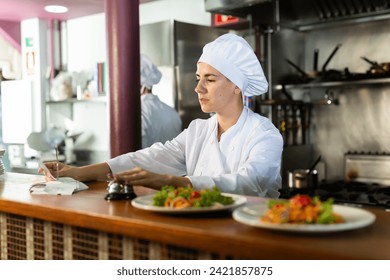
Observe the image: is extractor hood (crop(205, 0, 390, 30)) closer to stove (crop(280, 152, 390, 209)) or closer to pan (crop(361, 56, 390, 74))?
pan (crop(361, 56, 390, 74))

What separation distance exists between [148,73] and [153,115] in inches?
14.5

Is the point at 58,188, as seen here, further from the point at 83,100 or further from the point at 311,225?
the point at 83,100

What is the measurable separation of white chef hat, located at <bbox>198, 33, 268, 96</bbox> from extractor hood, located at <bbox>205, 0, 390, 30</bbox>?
1.70 m

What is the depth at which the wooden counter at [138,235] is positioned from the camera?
4.09 ft

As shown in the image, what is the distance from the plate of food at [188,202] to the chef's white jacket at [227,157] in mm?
415

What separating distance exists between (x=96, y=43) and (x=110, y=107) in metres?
3.25

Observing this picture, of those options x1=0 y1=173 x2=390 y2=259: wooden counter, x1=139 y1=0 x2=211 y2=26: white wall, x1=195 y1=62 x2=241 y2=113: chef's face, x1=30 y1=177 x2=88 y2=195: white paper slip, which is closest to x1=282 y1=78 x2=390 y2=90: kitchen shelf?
x1=139 y1=0 x2=211 y2=26: white wall

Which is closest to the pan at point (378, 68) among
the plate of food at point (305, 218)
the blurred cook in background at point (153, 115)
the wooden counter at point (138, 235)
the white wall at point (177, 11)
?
the blurred cook in background at point (153, 115)

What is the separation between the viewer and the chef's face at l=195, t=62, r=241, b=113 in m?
2.52

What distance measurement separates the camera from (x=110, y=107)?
3740 mm

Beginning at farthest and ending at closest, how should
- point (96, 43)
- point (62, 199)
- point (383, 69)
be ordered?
point (96, 43) → point (383, 69) → point (62, 199)

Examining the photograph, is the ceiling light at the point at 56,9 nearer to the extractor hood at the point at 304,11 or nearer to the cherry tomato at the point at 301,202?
the extractor hood at the point at 304,11
